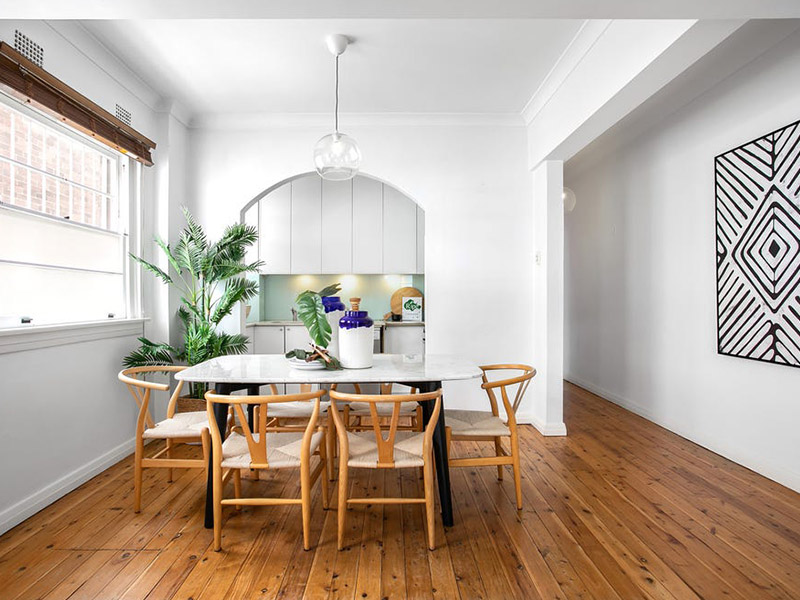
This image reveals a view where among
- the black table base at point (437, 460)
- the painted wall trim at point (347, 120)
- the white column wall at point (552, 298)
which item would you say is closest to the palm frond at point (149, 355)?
the black table base at point (437, 460)

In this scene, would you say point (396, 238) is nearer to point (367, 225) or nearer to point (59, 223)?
point (367, 225)

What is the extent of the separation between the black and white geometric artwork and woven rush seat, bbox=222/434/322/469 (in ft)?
9.90

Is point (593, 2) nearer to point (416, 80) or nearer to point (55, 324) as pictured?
point (416, 80)

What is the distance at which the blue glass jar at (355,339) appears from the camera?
8.71 feet

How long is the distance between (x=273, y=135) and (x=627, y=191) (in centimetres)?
361

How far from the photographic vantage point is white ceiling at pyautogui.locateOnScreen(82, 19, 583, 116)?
291 cm

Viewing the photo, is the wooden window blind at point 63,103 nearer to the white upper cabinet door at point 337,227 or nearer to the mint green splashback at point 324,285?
the white upper cabinet door at point 337,227

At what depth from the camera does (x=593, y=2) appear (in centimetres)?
187

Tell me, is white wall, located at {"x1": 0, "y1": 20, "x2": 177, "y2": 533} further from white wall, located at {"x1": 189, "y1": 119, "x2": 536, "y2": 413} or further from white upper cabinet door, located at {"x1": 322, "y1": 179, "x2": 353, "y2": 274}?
white upper cabinet door, located at {"x1": 322, "y1": 179, "x2": 353, "y2": 274}

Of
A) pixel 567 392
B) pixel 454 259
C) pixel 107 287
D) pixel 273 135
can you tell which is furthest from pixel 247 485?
pixel 567 392

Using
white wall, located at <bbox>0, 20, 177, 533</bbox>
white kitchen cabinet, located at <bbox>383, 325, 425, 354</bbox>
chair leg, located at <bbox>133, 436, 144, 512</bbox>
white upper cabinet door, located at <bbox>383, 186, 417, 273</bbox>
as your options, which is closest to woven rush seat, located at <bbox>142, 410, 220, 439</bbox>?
chair leg, located at <bbox>133, 436, 144, 512</bbox>

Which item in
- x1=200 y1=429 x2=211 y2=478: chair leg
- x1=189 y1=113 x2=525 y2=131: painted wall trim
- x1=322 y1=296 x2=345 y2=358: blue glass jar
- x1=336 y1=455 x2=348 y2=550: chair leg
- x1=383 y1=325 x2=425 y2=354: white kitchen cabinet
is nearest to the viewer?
x1=336 y1=455 x2=348 y2=550: chair leg

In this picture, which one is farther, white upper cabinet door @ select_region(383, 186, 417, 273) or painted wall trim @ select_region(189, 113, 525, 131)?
white upper cabinet door @ select_region(383, 186, 417, 273)

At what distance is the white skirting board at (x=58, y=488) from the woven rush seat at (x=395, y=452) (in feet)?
5.87
